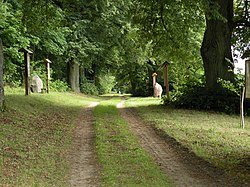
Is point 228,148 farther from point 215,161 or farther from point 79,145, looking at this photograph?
point 79,145

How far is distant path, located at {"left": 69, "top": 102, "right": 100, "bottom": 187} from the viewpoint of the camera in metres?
6.86

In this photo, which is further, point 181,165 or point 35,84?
point 35,84

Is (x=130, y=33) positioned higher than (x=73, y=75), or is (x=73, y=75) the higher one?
(x=130, y=33)

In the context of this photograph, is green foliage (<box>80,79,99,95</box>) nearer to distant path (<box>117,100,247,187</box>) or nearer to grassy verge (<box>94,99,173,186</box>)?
grassy verge (<box>94,99,173,186</box>)

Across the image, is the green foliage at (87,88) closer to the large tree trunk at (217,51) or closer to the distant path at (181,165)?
the large tree trunk at (217,51)

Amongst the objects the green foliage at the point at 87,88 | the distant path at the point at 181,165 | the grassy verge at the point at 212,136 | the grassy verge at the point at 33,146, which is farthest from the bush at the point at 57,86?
the distant path at the point at 181,165

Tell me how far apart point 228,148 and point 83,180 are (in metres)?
4.18

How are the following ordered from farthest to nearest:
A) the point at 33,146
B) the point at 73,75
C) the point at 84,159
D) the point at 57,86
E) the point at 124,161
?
the point at 73,75 < the point at 57,86 < the point at 33,146 < the point at 84,159 < the point at 124,161

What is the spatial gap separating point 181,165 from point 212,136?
10.6 ft

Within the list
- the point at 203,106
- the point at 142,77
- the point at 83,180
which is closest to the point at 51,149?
the point at 83,180

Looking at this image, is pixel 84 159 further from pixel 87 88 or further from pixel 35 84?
pixel 87 88

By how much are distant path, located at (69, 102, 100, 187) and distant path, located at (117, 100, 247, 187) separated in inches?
54.7

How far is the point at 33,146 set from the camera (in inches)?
366

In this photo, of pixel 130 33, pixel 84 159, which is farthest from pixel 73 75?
pixel 84 159
